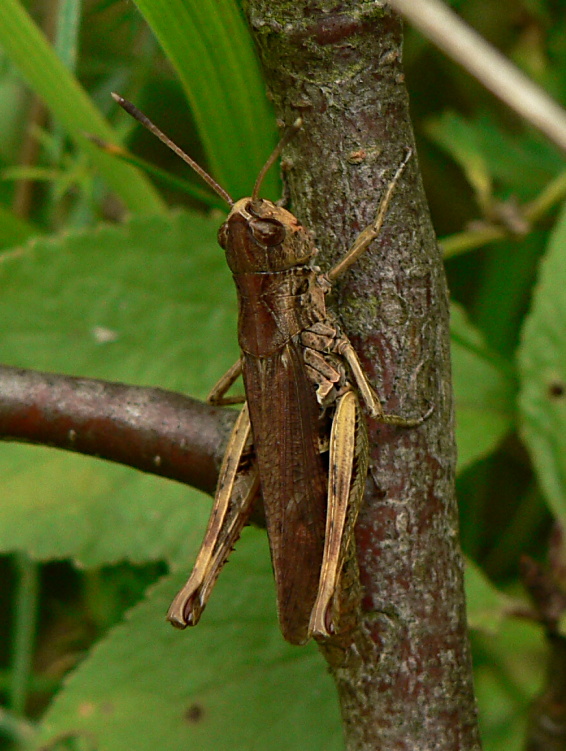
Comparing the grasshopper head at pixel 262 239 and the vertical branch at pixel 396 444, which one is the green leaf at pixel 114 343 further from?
the vertical branch at pixel 396 444

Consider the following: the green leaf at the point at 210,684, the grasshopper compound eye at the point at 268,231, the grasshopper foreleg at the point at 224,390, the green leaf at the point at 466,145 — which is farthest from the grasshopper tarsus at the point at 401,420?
the green leaf at the point at 466,145

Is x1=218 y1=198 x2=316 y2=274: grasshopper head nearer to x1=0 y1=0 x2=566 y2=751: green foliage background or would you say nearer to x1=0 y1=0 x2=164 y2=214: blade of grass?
x1=0 y1=0 x2=566 y2=751: green foliage background

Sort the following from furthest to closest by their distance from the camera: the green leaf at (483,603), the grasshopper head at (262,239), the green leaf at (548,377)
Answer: the green leaf at (548,377)
the green leaf at (483,603)
the grasshopper head at (262,239)

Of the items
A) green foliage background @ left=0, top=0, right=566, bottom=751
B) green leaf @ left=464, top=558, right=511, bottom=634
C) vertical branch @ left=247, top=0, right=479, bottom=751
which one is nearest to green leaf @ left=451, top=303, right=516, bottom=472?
green foliage background @ left=0, top=0, right=566, bottom=751

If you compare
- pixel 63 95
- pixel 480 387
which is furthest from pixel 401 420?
pixel 63 95

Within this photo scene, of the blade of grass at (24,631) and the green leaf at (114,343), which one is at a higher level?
the green leaf at (114,343)

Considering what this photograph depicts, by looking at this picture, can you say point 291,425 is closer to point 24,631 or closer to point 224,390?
point 224,390
